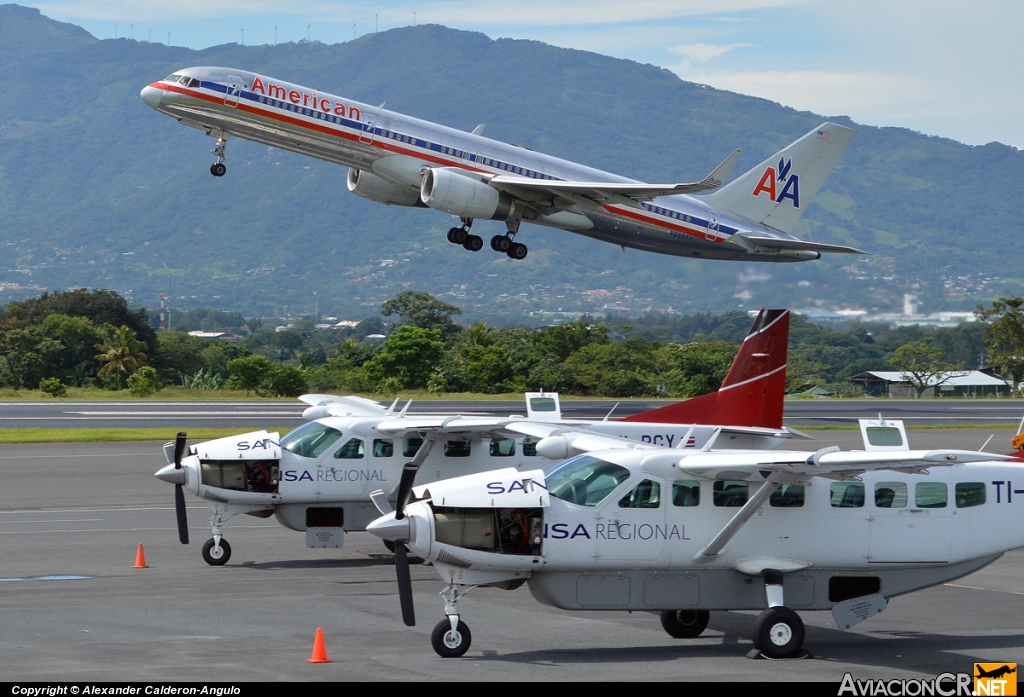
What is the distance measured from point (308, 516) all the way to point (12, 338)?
60.7 metres

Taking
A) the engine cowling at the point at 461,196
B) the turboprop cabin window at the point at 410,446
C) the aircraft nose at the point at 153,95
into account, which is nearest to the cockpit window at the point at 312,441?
the turboprop cabin window at the point at 410,446

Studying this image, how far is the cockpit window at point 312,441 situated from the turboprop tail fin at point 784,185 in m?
26.2

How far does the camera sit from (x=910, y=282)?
2145cm

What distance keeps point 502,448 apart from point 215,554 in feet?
17.0

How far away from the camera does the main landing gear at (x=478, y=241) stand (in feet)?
141

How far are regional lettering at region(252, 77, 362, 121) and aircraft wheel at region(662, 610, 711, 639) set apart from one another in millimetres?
27048

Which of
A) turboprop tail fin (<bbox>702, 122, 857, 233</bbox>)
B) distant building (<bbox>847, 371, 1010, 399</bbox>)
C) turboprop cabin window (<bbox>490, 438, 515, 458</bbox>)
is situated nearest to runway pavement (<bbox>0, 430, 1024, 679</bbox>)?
turboprop cabin window (<bbox>490, 438, 515, 458</bbox>)

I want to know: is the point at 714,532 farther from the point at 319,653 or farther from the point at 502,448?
the point at 502,448

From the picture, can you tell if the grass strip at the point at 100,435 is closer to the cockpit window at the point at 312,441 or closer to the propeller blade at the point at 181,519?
the propeller blade at the point at 181,519

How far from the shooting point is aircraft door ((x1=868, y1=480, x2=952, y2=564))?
1502 centimetres

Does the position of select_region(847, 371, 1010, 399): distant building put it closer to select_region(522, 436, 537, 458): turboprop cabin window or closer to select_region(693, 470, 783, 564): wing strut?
select_region(522, 436, 537, 458): turboprop cabin window

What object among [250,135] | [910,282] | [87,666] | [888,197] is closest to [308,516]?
[87,666]

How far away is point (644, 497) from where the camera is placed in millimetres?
14414

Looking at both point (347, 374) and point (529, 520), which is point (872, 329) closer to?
point (529, 520)
